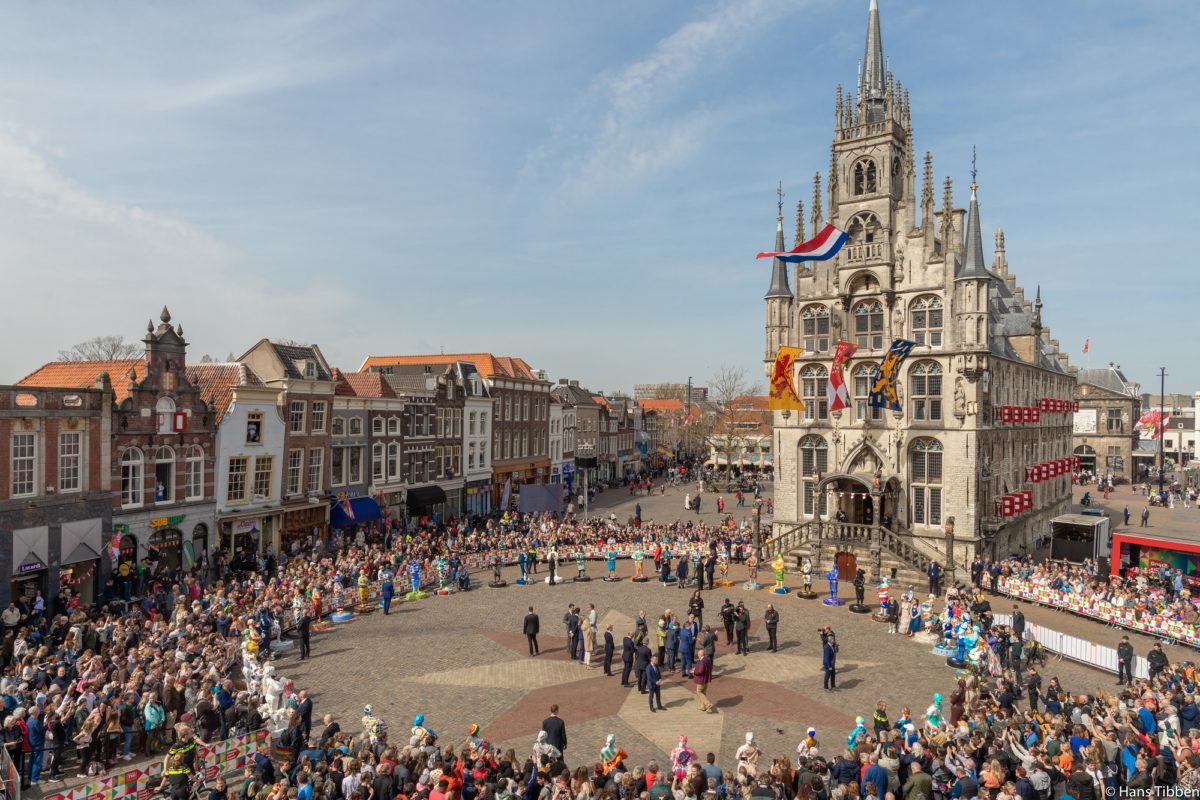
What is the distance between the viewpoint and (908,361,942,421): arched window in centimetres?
3550

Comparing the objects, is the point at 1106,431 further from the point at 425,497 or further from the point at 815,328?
the point at 425,497

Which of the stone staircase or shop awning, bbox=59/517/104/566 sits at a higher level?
shop awning, bbox=59/517/104/566

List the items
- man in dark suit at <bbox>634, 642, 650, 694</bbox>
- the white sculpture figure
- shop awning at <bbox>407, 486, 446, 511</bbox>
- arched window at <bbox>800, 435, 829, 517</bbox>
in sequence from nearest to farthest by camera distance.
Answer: the white sculpture figure
man in dark suit at <bbox>634, 642, 650, 694</bbox>
arched window at <bbox>800, 435, 829, 517</bbox>
shop awning at <bbox>407, 486, 446, 511</bbox>

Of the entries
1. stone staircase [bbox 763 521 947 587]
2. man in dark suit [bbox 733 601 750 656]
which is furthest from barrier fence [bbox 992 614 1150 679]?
man in dark suit [bbox 733 601 750 656]

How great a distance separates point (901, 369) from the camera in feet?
120

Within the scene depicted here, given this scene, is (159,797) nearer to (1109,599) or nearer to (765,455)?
(1109,599)

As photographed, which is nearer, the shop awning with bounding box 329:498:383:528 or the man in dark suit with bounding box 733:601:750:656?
Answer: the man in dark suit with bounding box 733:601:750:656

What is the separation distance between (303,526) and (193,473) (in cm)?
758

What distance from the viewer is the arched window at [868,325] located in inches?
1468

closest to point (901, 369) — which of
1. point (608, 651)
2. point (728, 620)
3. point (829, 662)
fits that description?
point (728, 620)

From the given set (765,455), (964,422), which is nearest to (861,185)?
(964,422)

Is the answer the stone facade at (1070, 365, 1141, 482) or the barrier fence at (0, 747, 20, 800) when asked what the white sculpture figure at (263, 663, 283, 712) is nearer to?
the barrier fence at (0, 747, 20, 800)

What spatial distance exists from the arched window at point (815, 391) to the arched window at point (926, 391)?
4.11 metres

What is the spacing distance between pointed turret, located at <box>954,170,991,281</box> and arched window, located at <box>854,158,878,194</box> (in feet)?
15.9
